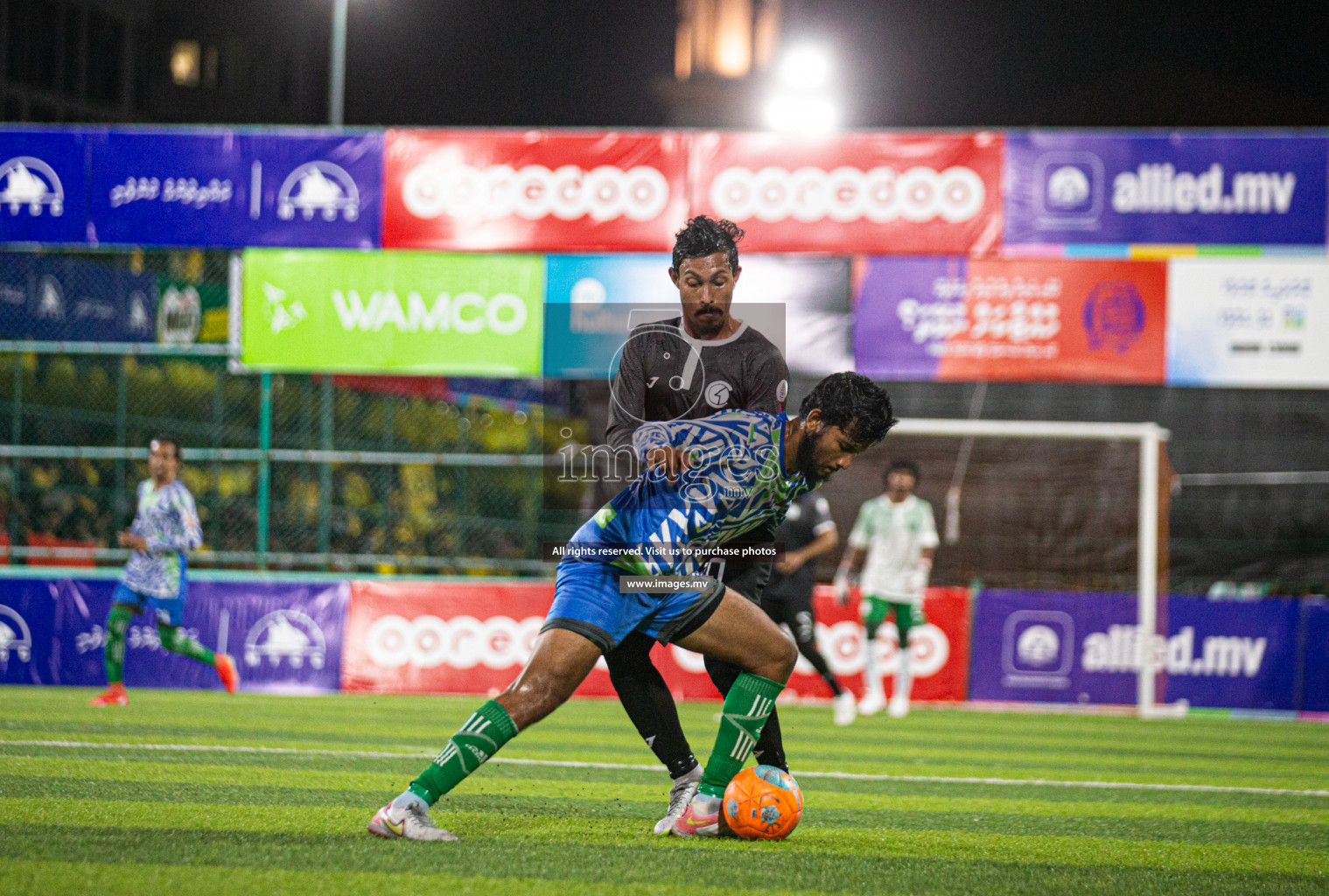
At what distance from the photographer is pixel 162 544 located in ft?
38.0

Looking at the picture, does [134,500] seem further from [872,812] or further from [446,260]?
[872,812]

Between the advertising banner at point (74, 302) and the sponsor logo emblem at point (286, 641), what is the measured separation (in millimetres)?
3646

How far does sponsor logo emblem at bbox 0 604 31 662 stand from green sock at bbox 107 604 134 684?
2950 mm

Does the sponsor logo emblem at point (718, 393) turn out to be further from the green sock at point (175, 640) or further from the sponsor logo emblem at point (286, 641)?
the sponsor logo emblem at point (286, 641)

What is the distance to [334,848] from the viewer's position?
464 centimetres

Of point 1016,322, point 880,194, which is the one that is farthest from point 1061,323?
point 880,194

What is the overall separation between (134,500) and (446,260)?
6.05m

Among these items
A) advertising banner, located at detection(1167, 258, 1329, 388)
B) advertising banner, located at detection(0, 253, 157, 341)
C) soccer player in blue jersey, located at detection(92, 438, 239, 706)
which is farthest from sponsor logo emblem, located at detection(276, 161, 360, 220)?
advertising banner, located at detection(1167, 258, 1329, 388)

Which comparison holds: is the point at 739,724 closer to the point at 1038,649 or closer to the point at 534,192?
the point at 1038,649

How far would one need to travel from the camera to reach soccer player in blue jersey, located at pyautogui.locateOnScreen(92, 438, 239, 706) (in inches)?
456

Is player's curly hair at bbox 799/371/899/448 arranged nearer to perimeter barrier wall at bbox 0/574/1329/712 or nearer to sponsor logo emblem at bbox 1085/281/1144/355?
perimeter barrier wall at bbox 0/574/1329/712

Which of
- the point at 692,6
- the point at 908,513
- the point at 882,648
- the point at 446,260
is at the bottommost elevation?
the point at 882,648

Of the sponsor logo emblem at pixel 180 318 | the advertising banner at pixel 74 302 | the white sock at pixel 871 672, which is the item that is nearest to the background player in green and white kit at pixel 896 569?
the white sock at pixel 871 672

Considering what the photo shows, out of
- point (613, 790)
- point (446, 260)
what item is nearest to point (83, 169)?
point (446, 260)
